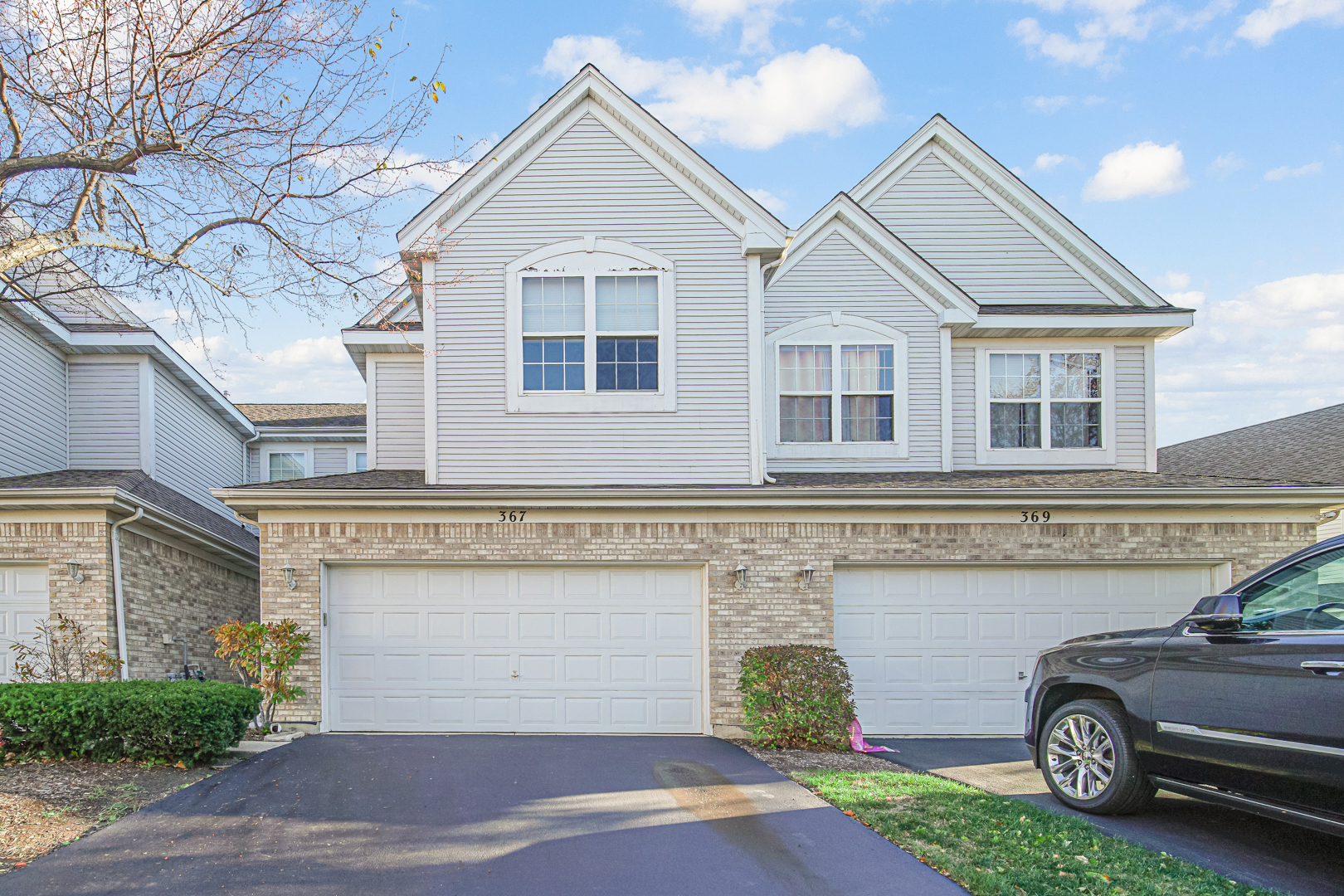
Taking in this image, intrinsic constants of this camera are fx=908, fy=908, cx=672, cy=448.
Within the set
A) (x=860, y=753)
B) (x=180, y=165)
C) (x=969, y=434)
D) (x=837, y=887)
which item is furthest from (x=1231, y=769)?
(x=180, y=165)

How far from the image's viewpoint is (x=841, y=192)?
1290 centimetres

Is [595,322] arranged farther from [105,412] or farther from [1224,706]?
[105,412]

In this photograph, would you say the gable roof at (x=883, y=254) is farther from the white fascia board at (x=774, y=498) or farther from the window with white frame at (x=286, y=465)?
the window with white frame at (x=286, y=465)

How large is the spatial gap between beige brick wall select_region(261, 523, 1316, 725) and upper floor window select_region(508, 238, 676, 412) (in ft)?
5.86

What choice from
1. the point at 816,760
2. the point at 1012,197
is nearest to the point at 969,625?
the point at 816,760

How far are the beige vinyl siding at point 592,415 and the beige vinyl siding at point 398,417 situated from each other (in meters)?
2.21

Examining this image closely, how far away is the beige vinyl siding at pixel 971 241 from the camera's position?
14.0 metres

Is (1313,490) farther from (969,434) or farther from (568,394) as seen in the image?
(568,394)

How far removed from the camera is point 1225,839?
611cm

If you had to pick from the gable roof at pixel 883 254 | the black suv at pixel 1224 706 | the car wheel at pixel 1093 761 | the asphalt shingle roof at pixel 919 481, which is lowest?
the car wheel at pixel 1093 761

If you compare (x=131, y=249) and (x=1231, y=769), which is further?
(x=131, y=249)

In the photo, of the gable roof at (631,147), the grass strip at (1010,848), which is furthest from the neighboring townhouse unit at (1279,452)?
the gable roof at (631,147)

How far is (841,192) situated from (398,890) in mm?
10580

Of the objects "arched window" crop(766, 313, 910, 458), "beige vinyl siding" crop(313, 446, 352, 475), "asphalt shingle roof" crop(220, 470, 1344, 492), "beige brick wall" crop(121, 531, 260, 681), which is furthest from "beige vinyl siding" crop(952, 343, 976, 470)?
"beige vinyl siding" crop(313, 446, 352, 475)
